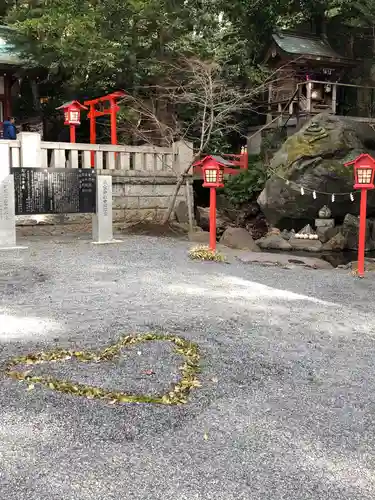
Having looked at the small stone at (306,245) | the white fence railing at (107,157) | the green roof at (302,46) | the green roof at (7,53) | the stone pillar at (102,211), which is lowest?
the small stone at (306,245)

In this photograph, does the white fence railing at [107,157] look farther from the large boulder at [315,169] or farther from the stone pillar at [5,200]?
the large boulder at [315,169]

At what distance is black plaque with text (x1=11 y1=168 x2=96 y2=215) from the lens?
1048cm

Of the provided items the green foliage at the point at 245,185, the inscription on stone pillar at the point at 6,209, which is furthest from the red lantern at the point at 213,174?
the green foliage at the point at 245,185

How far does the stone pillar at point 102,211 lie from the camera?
11430mm

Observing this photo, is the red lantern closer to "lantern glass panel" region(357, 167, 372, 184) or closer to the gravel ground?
"lantern glass panel" region(357, 167, 372, 184)

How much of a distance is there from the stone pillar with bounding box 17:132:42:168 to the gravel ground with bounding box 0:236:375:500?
5.31 m

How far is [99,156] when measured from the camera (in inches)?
546

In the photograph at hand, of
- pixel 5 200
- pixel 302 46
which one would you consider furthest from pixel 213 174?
pixel 302 46

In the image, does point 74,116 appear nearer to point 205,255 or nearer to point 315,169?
point 205,255

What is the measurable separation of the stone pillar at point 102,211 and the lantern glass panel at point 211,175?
230cm

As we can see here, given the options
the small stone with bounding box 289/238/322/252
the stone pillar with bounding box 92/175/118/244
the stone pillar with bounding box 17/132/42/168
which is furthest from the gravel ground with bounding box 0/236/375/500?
the small stone with bounding box 289/238/322/252

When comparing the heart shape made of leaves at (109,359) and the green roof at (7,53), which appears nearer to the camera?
the heart shape made of leaves at (109,359)

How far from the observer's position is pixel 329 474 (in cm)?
266

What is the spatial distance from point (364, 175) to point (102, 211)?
560 centimetres
